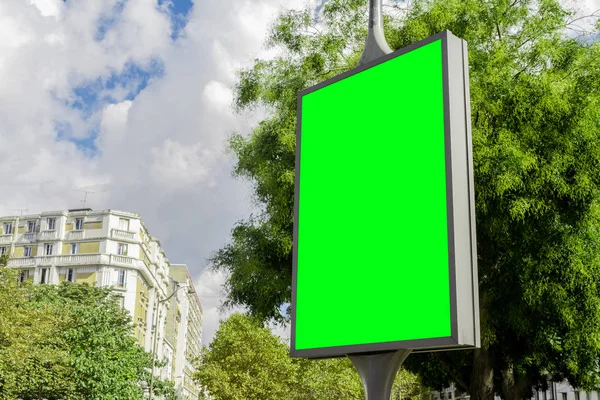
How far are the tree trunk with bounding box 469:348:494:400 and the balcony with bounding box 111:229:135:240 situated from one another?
53.7 meters

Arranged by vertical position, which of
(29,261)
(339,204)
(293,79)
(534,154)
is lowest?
(339,204)

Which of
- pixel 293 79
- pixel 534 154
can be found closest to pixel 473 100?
pixel 534 154

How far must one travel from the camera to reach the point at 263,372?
48.3 meters

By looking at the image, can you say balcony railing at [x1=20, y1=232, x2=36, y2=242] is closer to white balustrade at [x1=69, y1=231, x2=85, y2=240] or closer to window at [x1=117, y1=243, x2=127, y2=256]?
white balustrade at [x1=69, y1=231, x2=85, y2=240]

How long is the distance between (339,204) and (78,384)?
25.0m

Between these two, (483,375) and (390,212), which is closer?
(390,212)

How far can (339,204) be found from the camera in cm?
500

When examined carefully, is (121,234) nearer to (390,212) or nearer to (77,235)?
(77,235)

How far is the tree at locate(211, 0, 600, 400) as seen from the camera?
12.8 metres

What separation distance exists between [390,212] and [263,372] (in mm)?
45448

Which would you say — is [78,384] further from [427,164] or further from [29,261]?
[29,261]

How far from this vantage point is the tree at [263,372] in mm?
45312

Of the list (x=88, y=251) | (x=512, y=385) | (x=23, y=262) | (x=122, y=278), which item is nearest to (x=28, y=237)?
(x=23, y=262)

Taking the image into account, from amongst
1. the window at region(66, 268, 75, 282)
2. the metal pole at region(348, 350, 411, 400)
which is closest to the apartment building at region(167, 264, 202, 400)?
the window at region(66, 268, 75, 282)
